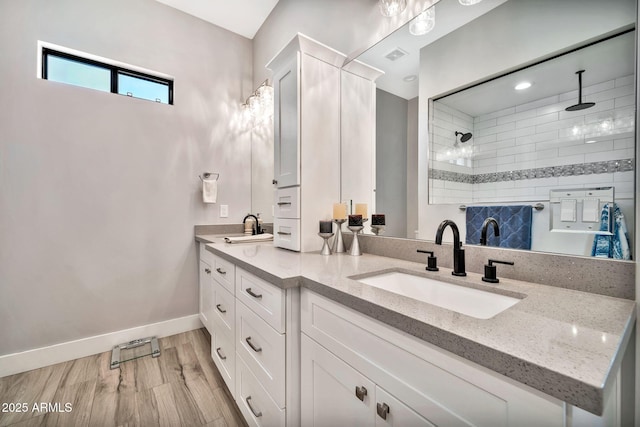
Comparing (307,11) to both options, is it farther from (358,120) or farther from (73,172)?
(73,172)

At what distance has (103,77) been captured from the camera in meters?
2.20

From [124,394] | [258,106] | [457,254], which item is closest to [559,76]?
[457,254]

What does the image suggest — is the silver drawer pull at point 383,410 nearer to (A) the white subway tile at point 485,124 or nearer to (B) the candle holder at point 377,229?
(B) the candle holder at point 377,229

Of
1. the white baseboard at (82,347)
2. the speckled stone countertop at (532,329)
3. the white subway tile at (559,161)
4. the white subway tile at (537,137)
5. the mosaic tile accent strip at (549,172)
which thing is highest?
the white subway tile at (537,137)

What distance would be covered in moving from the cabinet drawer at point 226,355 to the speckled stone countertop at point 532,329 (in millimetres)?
816

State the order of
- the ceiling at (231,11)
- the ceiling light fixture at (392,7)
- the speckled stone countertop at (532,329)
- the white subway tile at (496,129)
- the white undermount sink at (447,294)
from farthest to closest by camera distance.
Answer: the ceiling at (231,11), the ceiling light fixture at (392,7), the white subway tile at (496,129), the white undermount sink at (447,294), the speckled stone countertop at (532,329)

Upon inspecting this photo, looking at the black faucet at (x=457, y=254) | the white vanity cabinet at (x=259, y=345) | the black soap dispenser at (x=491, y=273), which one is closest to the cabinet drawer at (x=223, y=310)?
the white vanity cabinet at (x=259, y=345)

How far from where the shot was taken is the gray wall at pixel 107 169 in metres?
1.84

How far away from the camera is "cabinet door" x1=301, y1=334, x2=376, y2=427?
0.73m

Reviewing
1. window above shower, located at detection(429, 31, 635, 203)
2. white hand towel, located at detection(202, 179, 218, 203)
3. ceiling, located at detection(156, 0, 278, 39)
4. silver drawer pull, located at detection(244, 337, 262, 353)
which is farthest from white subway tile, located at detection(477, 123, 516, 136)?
ceiling, located at detection(156, 0, 278, 39)

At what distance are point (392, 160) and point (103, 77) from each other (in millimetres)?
2502

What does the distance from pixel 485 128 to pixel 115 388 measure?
8.25ft

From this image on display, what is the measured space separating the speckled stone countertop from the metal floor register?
181cm

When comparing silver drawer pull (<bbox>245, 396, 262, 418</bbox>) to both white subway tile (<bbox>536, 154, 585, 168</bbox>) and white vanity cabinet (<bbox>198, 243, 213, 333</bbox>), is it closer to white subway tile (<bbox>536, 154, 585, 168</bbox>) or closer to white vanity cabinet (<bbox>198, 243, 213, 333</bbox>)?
white vanity cabinet (<bbox>198, 243, 213, 333</bbox>)
